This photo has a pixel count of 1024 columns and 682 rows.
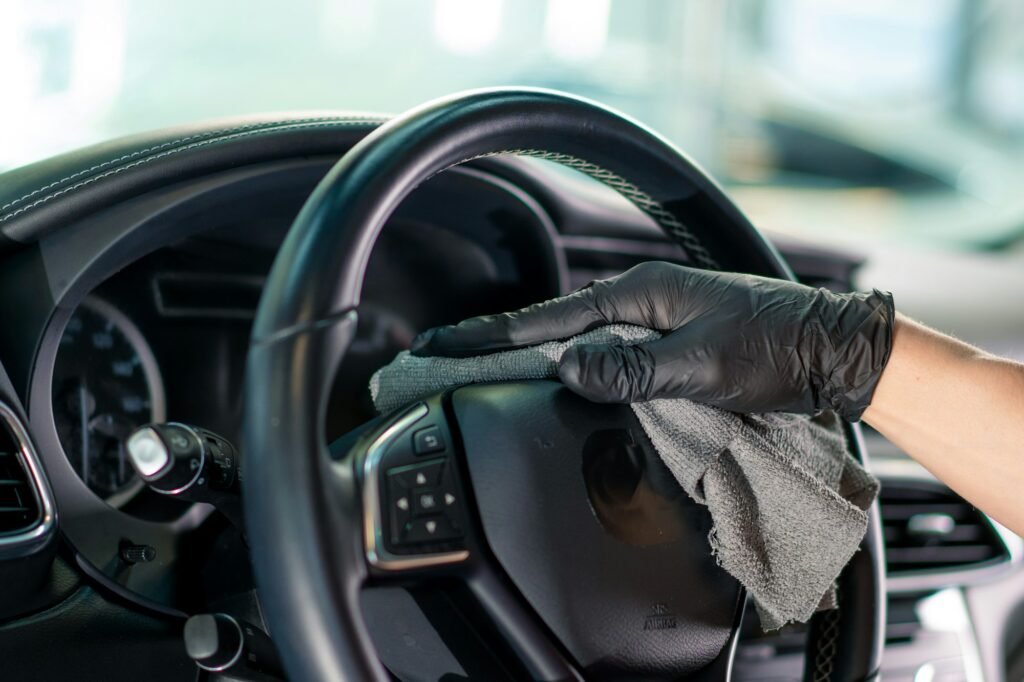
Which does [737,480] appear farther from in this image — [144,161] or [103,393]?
[103,393]

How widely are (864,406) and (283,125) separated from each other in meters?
0.66

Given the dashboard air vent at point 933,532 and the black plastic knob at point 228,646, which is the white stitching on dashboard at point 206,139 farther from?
the dashboard air vent at point 933,532

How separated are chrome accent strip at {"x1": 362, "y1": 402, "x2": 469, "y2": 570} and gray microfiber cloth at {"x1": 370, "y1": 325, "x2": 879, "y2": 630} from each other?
0.12m

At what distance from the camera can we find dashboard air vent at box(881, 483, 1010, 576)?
1.56 metres

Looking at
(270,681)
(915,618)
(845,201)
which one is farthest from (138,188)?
(845,201)

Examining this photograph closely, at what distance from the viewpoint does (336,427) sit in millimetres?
1355

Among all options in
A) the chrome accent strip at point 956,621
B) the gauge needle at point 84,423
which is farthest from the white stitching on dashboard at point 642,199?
the chrome accent strip at point 956,621

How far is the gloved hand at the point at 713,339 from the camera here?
2.66ft

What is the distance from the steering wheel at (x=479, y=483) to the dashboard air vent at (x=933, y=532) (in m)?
0.74

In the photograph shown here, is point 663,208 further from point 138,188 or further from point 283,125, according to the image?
point 138,188

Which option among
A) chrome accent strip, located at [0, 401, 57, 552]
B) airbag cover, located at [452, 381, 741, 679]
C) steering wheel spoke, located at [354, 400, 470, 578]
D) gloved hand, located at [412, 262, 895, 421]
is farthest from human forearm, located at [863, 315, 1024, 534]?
chrome accent strip, located at [0, 401, 57, 552]

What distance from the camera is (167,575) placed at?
1.03 metres

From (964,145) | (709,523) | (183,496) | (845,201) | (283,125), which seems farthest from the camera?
(964,145)

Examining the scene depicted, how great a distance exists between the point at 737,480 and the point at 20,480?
25.9 inches
